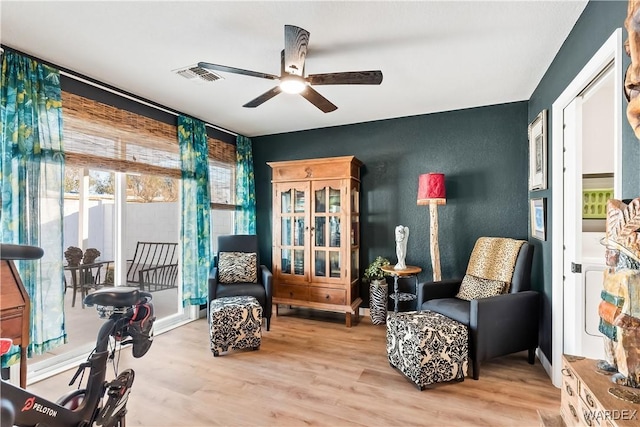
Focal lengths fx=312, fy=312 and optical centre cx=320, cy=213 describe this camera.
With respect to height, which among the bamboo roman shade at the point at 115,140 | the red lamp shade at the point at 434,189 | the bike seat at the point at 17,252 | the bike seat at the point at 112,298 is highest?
the bamboo roman shade at the point at 115,140

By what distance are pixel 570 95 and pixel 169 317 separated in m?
4.27

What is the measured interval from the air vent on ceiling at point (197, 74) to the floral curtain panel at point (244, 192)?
1.79 m

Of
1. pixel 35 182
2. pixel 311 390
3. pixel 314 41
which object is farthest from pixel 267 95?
pixel 311 390

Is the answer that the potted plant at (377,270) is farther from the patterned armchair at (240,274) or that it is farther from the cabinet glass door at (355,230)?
the patterned armchair at (240,274)

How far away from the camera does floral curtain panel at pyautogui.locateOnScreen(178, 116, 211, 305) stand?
11.9ft

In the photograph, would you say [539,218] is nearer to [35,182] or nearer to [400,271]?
[400,271]

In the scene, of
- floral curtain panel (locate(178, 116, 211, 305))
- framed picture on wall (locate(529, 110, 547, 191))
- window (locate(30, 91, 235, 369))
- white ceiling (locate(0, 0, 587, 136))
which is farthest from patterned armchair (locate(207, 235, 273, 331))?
framed picture on wall (locate(529, 110, 547, 191))

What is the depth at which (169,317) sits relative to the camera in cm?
364

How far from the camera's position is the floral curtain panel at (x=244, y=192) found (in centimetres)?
450

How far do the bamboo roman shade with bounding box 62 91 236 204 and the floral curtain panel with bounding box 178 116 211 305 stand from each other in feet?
0.41

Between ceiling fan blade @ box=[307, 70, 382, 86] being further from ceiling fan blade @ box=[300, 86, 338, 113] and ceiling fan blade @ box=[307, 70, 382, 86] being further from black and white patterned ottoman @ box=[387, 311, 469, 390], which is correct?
black and white patterned ottoman @ box=[387, 311, 469, 390]

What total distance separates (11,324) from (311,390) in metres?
1.91

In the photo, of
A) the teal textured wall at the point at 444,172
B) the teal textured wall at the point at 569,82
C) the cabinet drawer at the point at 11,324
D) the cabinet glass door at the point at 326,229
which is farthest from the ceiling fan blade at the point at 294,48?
the cabinet drawer at the point at 11,324

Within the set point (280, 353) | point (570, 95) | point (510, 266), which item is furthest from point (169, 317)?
point (570, 95)
